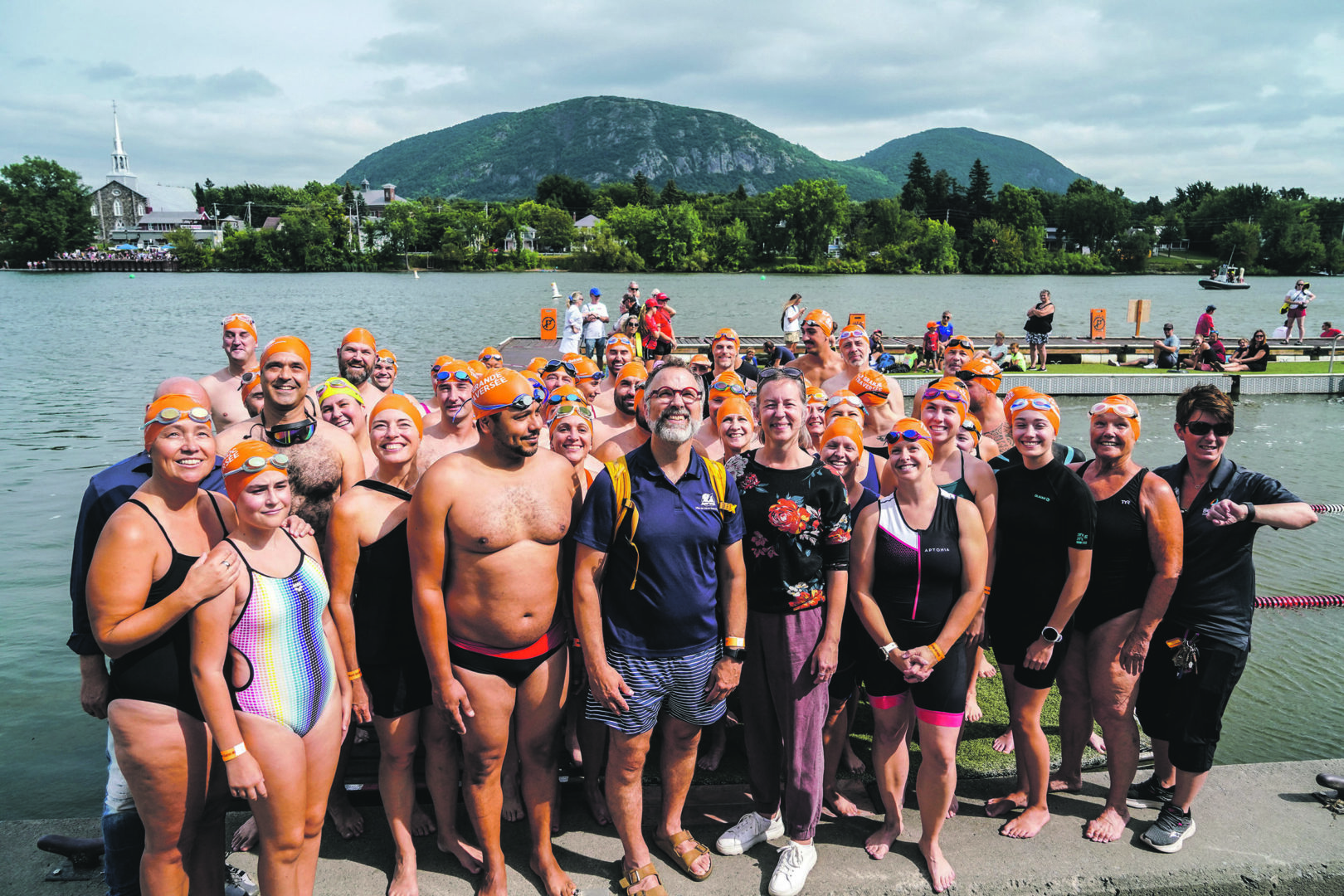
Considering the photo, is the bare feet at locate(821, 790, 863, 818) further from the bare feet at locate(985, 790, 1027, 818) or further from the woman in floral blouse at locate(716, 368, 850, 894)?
the bare feet at locate(985, 790, 1027, 818)

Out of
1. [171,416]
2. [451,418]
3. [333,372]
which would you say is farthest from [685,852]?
[333,372]

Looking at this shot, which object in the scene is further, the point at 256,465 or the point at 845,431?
the point at 845,431

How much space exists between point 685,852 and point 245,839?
7.52 feet

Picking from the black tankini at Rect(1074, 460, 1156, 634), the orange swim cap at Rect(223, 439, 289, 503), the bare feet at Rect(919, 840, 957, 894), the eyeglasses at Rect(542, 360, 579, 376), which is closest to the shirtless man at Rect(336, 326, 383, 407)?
the eyeglasses at Rect(542, 360, 579, 376)

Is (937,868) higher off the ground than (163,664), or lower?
lower

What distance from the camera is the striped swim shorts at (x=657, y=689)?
346 cm

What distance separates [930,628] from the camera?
360 centimetres

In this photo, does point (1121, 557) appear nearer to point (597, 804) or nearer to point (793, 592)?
point (793, 592)

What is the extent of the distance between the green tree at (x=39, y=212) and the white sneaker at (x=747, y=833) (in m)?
134

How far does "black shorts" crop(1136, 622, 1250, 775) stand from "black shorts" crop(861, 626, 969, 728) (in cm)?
112

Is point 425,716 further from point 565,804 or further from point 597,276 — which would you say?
point 597,276

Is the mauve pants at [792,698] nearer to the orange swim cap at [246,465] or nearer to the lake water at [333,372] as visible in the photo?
the orange swim cap at [246,465]

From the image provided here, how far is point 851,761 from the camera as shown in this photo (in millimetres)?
4555

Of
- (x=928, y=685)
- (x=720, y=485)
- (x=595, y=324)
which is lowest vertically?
(x=928, y=685)
